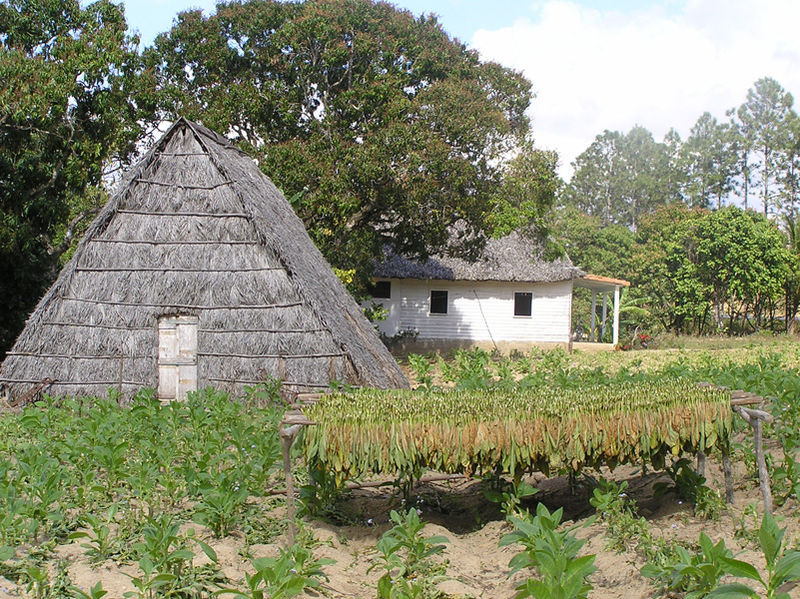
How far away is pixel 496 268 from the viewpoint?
27.3m

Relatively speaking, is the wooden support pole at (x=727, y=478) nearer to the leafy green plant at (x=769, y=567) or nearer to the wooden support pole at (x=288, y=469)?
the leafy green plant at (x=769, y=567)

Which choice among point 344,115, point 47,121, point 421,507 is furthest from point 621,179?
point 421,507

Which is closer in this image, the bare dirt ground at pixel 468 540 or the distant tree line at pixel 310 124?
the bare dirt ground at pixel 468 540

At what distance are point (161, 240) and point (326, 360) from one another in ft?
10.4

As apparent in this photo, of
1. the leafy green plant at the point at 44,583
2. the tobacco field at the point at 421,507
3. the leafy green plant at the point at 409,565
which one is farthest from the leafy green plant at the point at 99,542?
the leafy green plant at the point at 409,565

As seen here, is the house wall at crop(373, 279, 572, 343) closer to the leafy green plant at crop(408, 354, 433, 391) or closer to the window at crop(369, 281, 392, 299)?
the window at crop(369, 281, 392, 299)

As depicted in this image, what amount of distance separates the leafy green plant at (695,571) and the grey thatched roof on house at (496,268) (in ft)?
73.0

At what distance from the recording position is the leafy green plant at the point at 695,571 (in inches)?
166

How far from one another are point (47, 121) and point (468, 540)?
507 inches

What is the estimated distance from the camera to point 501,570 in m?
5.88

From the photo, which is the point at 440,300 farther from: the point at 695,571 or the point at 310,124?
the point at 695,571

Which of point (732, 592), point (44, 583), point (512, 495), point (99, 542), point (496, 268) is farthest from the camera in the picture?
point (496, 268)

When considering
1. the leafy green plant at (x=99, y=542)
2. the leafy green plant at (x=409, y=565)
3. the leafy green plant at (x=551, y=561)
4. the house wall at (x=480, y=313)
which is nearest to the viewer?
the leafy green plant at (x=551, y=561)

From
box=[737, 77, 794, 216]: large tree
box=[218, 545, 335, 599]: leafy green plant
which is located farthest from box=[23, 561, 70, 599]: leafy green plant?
box=[737, 77, 794, 216]: large tree
